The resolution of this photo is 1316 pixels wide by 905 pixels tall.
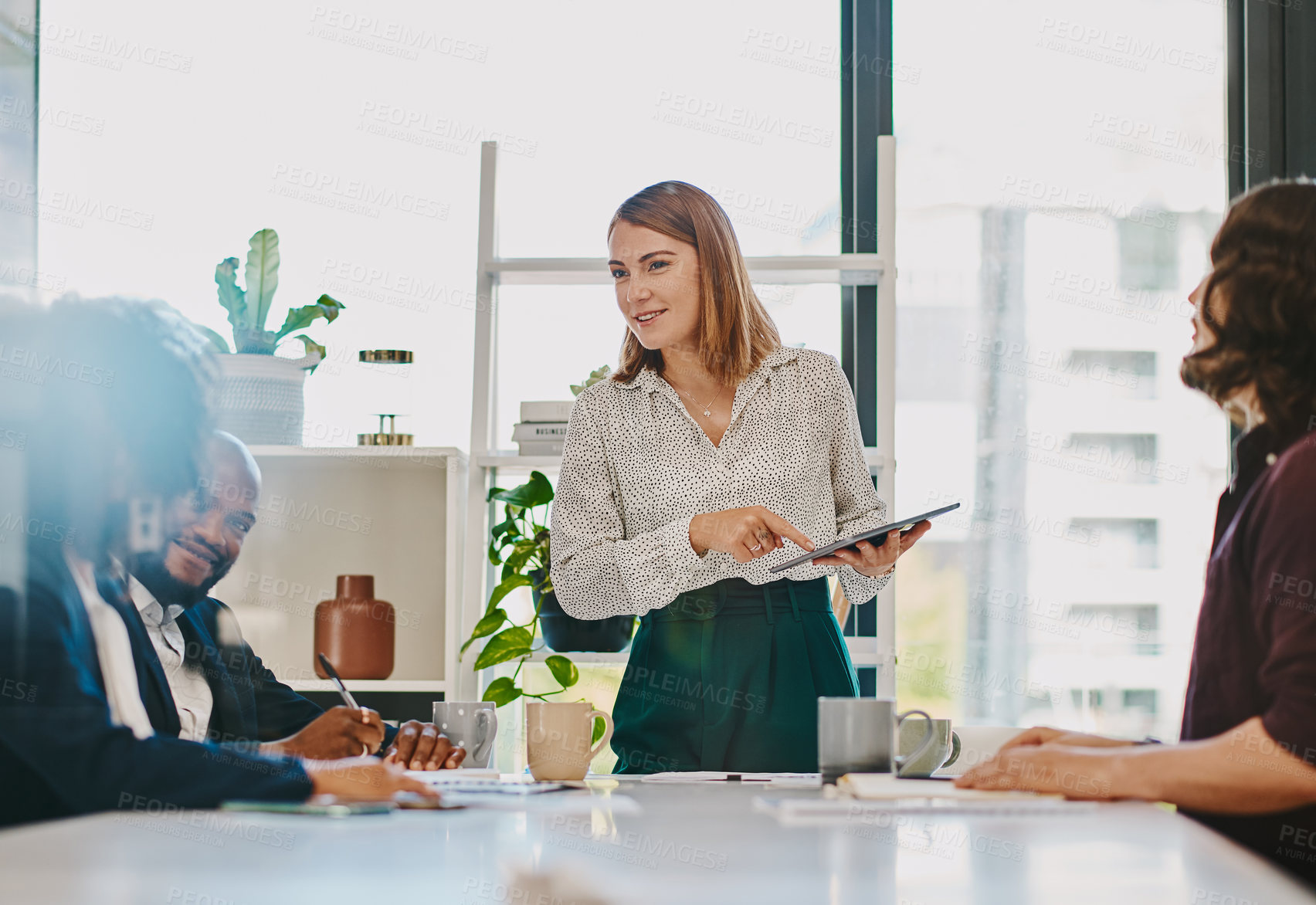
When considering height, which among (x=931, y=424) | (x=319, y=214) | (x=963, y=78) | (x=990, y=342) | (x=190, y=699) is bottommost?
(x=190, y=699)

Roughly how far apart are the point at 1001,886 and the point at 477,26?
2827mm

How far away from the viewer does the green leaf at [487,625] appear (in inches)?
96.6

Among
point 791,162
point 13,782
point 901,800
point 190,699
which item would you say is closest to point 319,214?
point 791,162

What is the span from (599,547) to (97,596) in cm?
76

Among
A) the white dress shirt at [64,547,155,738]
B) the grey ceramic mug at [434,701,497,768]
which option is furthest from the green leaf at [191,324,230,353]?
the grey ceramic mug at [434,701,497,768]

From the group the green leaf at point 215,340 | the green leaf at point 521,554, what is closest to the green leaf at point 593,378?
the green leaf at point 521,554

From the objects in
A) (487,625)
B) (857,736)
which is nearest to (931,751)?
(857,736)

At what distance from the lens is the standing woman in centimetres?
179

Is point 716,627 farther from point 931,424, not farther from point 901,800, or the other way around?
point 931,424

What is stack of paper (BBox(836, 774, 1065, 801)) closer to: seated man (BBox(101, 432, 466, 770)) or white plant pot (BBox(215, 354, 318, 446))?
seated man (BBox(101, 432, 466, 770))

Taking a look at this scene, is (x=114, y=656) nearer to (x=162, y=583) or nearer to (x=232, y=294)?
Result: (x=162, y=583)

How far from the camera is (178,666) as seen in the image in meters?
1.69

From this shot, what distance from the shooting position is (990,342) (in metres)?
3.00

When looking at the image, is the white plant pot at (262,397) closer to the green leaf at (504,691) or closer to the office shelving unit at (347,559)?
the office shelving unit at (347,559)
